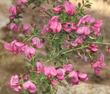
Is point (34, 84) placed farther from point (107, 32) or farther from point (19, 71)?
point (107, 32)

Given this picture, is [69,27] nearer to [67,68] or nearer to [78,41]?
[78,41]

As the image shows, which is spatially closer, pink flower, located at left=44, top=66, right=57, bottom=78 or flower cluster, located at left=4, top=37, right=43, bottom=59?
pink flower, located at left=44, top=66, right=57, bottom=78

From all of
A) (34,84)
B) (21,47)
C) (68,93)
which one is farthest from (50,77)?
(68,93)

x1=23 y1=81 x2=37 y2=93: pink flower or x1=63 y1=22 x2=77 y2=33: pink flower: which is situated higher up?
x1=63 y1=22 x2=77 y2=33: pink flower

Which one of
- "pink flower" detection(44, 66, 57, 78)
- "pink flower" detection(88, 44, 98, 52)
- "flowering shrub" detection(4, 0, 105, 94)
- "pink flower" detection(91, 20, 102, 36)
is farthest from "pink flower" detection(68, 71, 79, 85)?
"pink flower" detection(91, 20, 102, 36)

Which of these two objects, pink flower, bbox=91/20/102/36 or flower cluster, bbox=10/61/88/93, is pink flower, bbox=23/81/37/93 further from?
pink flower, bbox=91/20/102/36

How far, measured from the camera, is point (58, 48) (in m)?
3.80

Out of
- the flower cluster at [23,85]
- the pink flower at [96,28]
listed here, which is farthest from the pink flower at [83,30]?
the flower cluster at [23,85]

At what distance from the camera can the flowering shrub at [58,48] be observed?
11.4 ft

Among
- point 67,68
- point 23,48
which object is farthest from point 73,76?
point 23,48

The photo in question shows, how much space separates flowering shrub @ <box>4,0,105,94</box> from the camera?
3467 mm

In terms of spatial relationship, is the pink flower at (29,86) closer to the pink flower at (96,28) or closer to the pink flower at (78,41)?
the pink flower at (78,41)

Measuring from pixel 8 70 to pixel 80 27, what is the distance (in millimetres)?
2069

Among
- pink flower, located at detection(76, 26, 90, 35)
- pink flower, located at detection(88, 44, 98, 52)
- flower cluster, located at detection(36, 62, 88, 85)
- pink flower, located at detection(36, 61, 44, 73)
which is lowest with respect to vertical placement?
flower cluster, located at detection(36, 62, 88, 85)
